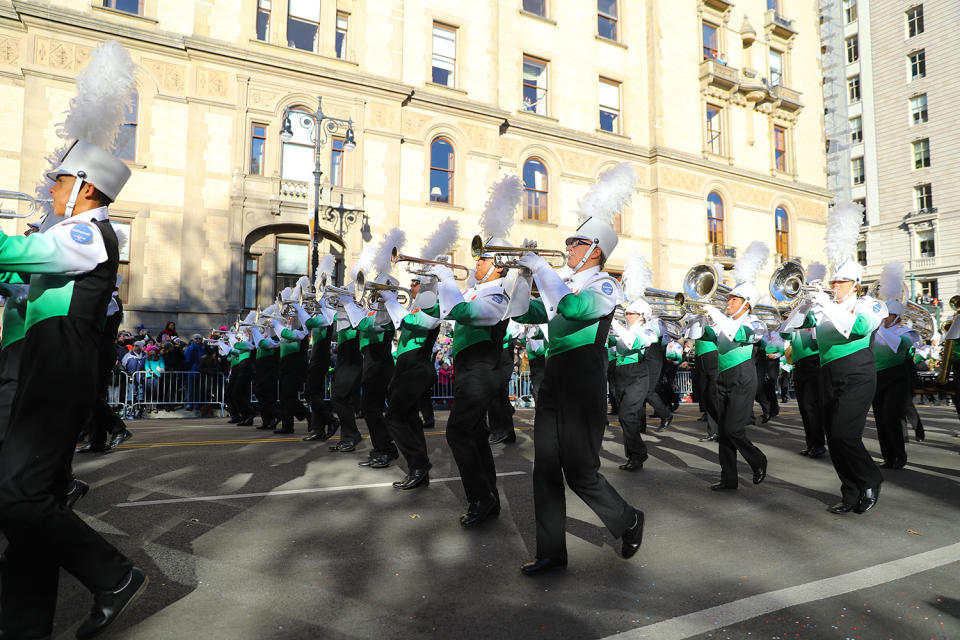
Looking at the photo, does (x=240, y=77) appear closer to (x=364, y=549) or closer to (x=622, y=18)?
(x=622, y=18)

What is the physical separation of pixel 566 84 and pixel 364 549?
25.9 m

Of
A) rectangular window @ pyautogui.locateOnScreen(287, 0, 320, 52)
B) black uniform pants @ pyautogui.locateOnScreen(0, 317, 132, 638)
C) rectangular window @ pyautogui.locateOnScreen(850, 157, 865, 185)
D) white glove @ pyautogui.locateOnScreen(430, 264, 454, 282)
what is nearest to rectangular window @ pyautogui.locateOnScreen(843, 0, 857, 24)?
rectangular window @ pyautogui.locateOnScreen(850, 157, 865, 185)

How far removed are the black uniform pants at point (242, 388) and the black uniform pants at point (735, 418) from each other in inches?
363

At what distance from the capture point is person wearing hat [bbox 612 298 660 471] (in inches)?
294

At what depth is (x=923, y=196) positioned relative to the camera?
1725 inches

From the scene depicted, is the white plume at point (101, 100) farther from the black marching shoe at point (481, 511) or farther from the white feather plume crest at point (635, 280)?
the white feather plume crest at point (635, 280)

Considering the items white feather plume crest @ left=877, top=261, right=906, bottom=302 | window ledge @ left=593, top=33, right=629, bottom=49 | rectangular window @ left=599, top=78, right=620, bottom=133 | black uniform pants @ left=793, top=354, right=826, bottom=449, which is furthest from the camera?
rectangular window @ left=599, top=78, right=620, bottom=133

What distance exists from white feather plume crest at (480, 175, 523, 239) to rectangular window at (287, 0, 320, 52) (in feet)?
61.8

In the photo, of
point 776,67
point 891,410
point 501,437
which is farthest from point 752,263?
point 776,67

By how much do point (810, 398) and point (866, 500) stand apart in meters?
3.94

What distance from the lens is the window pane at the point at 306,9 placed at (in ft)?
71.4

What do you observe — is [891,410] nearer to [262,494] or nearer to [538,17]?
[262,494]

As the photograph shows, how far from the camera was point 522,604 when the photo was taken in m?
3.41

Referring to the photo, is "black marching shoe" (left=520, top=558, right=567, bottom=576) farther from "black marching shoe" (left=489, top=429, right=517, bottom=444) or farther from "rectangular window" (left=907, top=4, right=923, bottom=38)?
"rectangular window" (left=907, top=4, right=923, bottom=38)
